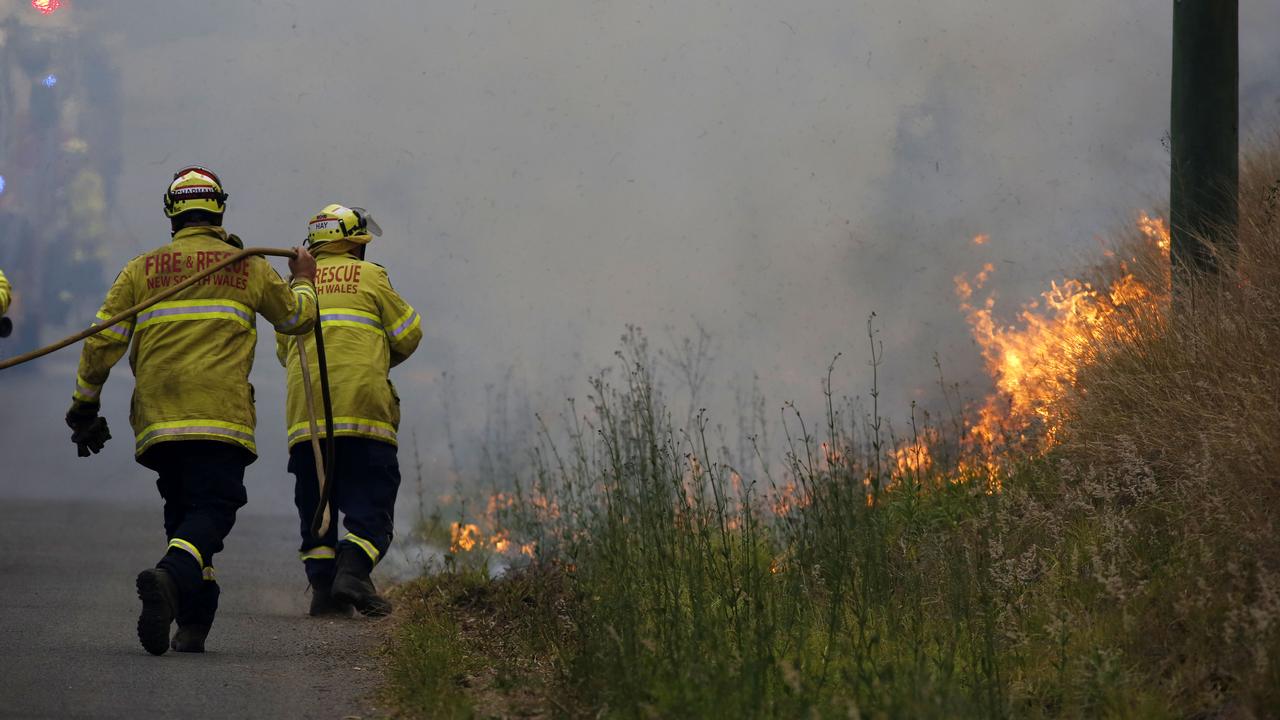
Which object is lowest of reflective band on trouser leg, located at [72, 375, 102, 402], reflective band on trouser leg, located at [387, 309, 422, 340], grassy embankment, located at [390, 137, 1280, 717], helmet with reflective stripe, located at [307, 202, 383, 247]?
grassy embankment, located at [390, 137, 1280, 717]

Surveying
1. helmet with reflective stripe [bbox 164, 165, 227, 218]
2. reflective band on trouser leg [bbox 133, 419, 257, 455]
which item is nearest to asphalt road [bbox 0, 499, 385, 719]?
reflective band on trouser leg [bbox 133, 419, 257, 455]

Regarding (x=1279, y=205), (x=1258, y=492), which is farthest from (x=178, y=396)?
(x=1279, y=205)

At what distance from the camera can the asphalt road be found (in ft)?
15.4

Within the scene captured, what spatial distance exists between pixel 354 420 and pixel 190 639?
1.80 metres

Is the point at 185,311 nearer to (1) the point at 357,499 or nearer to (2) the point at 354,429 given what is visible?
(2) the point at 354,429

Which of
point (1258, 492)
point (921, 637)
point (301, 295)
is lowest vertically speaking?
point (921, 637)

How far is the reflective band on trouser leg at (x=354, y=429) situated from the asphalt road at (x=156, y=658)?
3.27ft

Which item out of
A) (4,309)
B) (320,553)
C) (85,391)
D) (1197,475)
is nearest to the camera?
(1197,475)

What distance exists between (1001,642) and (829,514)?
98cm

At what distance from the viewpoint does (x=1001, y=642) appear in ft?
15.6

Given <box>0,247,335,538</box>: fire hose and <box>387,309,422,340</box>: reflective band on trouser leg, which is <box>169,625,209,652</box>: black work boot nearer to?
<box>0,247,335,538</box>: fire hose

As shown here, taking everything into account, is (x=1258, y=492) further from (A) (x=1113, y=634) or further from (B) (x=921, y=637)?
(B) (x=921, y=637)

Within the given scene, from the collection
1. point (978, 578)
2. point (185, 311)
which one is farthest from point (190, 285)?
point (978, 578)

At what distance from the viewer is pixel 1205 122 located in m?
6.69
